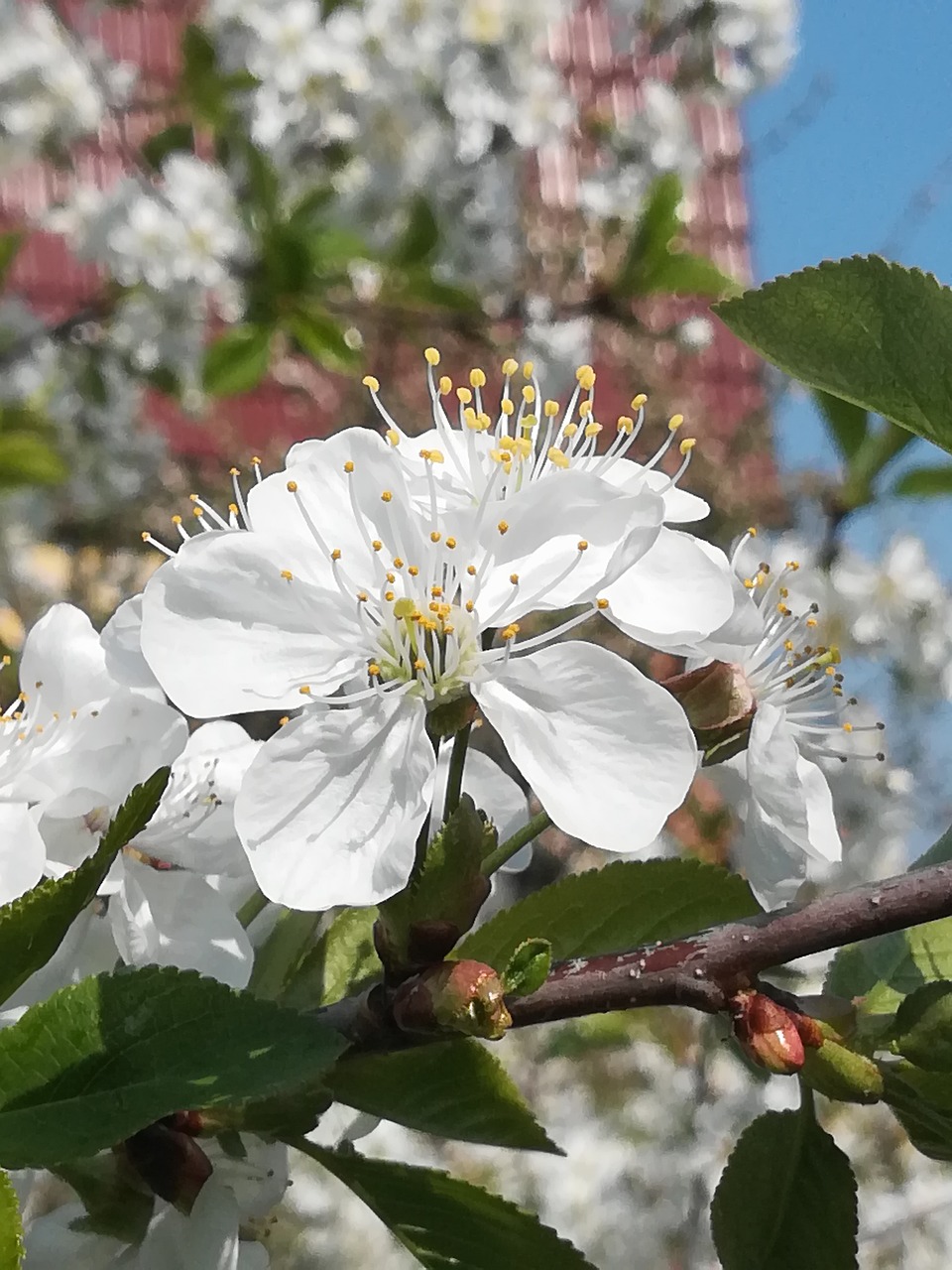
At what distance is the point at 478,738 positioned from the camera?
91.0 inches

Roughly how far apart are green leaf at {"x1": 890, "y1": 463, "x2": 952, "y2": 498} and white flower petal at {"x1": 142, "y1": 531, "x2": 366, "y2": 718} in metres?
1.48

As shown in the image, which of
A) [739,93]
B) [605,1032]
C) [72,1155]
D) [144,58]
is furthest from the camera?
[144,58]

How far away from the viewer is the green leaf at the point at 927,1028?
1.79ft

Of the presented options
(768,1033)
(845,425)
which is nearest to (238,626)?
(768,1033)

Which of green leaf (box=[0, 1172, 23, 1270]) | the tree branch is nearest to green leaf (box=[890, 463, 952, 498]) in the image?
the tree branch

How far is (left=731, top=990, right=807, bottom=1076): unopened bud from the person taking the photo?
0.56 metres

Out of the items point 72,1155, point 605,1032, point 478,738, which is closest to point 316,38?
point 478,738

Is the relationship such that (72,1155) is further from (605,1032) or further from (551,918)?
(605,1032)

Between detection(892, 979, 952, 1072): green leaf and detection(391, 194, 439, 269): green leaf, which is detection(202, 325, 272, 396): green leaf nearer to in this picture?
detection(391, 194, 439, 269): green leaf

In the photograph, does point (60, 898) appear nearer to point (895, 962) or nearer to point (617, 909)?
point (617, 909)

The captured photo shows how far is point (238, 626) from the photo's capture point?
1.90 ft

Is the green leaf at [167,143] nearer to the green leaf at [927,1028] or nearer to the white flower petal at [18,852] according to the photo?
the white flower petal at [18,852]

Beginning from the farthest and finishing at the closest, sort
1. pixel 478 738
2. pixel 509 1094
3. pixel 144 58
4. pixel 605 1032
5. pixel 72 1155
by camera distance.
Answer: pixel 144 58
pixel 478 738
pixel 605 1032
pixel 509 1094
pixel 72 1155

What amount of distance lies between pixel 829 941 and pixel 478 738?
1.75 meters
